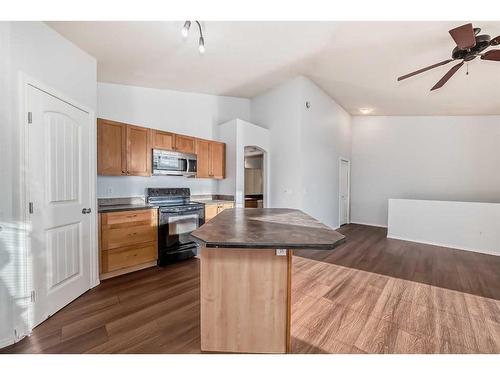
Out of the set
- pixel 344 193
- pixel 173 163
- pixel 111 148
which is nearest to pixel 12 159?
pixel 111 148

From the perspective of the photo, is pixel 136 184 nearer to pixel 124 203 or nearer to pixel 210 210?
pixel 124 203

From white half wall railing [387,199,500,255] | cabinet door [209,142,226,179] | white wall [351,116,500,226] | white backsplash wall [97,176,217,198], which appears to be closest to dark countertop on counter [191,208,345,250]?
white backsplash wall [97,176,217,198]

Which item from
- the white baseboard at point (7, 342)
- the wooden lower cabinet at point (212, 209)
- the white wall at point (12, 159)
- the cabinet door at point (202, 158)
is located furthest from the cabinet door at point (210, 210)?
the white baseboard at point (7, 342)

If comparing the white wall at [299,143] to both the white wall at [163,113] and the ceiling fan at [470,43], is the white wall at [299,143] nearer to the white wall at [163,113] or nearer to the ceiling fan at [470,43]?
the white wall at [163,113]

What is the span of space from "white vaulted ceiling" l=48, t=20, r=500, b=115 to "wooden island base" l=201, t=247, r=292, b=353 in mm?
2429

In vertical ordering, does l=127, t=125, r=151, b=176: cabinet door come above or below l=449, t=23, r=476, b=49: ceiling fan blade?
below

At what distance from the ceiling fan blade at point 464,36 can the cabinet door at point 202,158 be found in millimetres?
3456

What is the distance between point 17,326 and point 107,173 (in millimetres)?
1753

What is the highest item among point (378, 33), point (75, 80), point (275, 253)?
point (378, 33)

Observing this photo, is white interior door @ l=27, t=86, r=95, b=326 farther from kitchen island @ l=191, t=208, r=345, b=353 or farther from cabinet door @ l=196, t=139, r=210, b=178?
cabinet door @ l=196, t=139, r=210, b=178

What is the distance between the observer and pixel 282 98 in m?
4.45

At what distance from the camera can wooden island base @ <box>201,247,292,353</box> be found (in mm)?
1479
